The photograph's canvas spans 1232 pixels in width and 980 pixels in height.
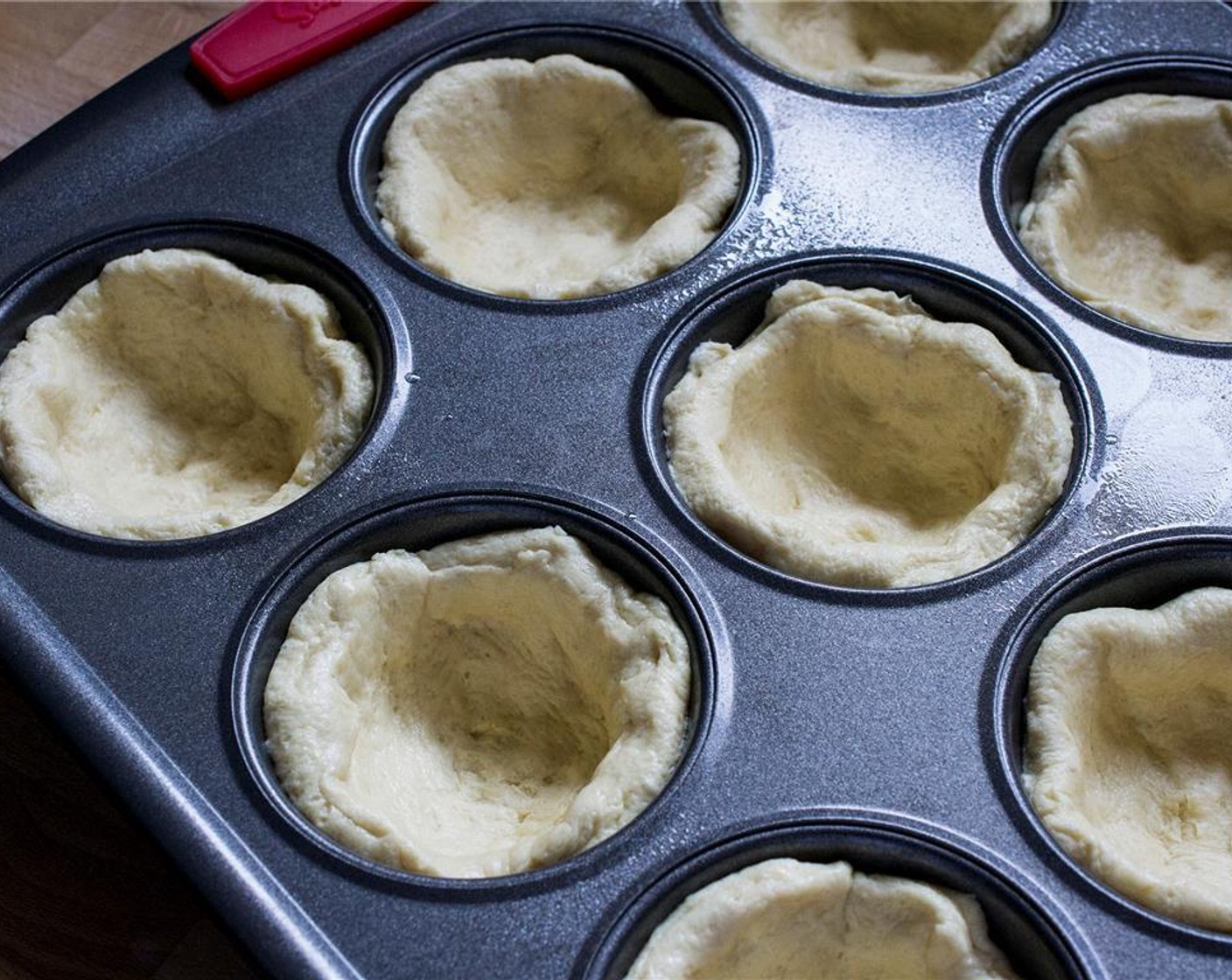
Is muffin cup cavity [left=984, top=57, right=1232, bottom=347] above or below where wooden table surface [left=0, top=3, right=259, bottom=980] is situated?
below

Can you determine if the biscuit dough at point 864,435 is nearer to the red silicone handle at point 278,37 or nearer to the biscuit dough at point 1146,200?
the biscuit dough at point 1146,200

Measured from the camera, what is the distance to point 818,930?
2115 millimetres

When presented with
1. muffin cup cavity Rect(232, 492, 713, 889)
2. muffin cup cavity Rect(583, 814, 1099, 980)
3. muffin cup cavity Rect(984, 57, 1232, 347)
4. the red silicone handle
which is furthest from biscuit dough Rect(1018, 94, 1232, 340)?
the red silicone handle

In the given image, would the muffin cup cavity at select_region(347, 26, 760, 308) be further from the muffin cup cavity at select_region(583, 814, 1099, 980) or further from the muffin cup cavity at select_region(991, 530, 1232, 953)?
the muffin cup cavity at select_region(583, 814, 1099, 980)

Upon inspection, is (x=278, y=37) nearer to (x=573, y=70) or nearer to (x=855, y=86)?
(x=573, y=70)

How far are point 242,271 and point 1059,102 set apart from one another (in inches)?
65.3

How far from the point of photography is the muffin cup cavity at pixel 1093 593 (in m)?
2.21

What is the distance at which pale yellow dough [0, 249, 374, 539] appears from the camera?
269cm

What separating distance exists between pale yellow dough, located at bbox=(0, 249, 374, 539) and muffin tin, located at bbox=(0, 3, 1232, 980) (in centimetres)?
8

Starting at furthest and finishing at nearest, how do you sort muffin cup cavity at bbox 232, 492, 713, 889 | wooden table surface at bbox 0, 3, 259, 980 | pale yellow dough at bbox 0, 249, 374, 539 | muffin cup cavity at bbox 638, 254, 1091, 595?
pale yellow dough at bbox 0, 249, 374, 539 < muffin cup cavity at bbox 638, 254, 1091, 595 < wooden table surface at bbox 0, 3, 259, 980 < muffin cup cavity at bbox 232, 492, 713, 889

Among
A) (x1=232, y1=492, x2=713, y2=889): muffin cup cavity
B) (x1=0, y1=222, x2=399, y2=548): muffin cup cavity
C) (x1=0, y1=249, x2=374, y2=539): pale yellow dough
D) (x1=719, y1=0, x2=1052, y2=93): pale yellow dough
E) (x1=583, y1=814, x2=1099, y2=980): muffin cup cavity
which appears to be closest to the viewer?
(x1=583, y1=814, x2=1099, y2=980): muffin cup cavity

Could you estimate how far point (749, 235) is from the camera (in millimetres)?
2854

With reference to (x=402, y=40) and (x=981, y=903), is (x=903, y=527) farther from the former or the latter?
(x=402, y=40)

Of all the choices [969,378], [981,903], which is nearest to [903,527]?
[969,378]
